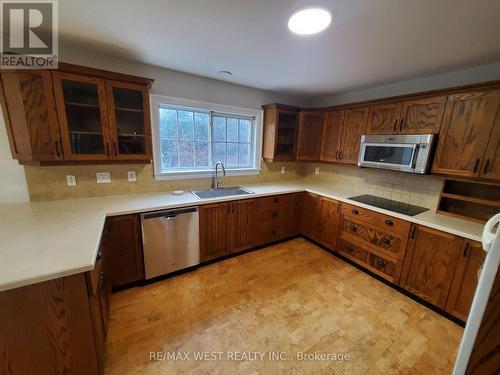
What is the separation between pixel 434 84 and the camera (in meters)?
2.24

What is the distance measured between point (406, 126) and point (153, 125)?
2.90 meters

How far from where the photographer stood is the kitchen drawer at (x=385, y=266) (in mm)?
2202

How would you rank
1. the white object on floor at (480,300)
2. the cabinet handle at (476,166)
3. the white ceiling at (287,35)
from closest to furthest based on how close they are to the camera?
1. the white object on floor at (480,300)
2. the white ceiling at (287,35)
3. the cabinet handle at (476,166)

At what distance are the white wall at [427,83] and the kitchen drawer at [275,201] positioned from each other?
1775 mm

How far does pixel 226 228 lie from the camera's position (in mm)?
2580

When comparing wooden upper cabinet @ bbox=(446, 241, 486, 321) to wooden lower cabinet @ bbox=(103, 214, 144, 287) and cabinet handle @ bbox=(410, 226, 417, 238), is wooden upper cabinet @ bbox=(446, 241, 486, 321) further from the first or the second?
wooden lower cabinet @ bbox=(103, 214, 144, 287)

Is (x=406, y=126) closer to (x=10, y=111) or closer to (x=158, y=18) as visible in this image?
(x=158, y=18)

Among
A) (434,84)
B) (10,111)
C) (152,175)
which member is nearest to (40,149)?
(10,111)

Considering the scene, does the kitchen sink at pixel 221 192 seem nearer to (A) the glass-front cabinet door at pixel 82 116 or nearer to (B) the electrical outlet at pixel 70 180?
(A) the glass-front cabinet door at pixel 82 116

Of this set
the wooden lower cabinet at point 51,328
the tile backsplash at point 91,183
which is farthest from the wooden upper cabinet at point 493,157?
the wooden lower cabinet at point 51,328

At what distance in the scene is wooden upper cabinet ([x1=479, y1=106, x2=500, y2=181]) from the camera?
171 centimetres

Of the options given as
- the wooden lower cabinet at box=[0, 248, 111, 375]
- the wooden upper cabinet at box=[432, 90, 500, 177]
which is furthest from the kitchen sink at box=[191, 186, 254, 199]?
the wooden upper cabinet at box=[432, 90, 500, 177]

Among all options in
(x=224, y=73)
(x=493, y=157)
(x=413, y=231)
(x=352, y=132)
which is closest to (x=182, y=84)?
(x=224, y=73)

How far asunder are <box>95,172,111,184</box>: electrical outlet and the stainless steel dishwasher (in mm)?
688
